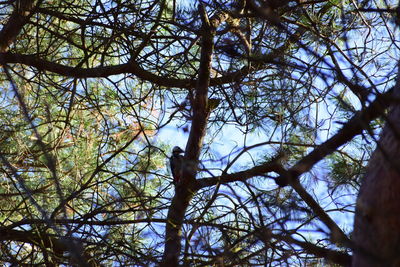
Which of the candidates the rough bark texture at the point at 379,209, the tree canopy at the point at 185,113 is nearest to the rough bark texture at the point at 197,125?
the tree canopy at the point at 185,113

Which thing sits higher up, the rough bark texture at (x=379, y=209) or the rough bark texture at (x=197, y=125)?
the rough bark texture at (x=197, y=125)

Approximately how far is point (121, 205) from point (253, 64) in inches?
39.3

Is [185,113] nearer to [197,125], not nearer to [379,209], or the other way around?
[197,125]

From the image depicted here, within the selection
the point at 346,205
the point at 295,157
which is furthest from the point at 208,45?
the point at 346,205

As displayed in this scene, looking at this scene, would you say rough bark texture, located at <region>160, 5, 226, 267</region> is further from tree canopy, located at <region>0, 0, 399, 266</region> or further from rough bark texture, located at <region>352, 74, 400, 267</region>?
rough bark texture, located at <region>352, 74, 400, 267</region>

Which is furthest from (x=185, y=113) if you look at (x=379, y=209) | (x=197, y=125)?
(x=379, y=209)

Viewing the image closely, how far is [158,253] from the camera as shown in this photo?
229 cm

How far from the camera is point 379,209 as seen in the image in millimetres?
1120

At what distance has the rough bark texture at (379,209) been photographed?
108cm

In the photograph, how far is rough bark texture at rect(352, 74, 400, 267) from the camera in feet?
A: 3.55

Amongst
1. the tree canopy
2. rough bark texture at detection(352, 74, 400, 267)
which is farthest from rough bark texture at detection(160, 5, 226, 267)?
rough bark texture at detection(352, 74, 400, 267)

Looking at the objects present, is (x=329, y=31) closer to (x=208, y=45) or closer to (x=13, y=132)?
(x=208, y=45)

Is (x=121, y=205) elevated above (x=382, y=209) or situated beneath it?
elevated above

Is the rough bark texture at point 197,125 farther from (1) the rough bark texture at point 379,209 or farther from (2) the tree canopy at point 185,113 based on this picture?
(1) the rough bark texture at point 379,209
